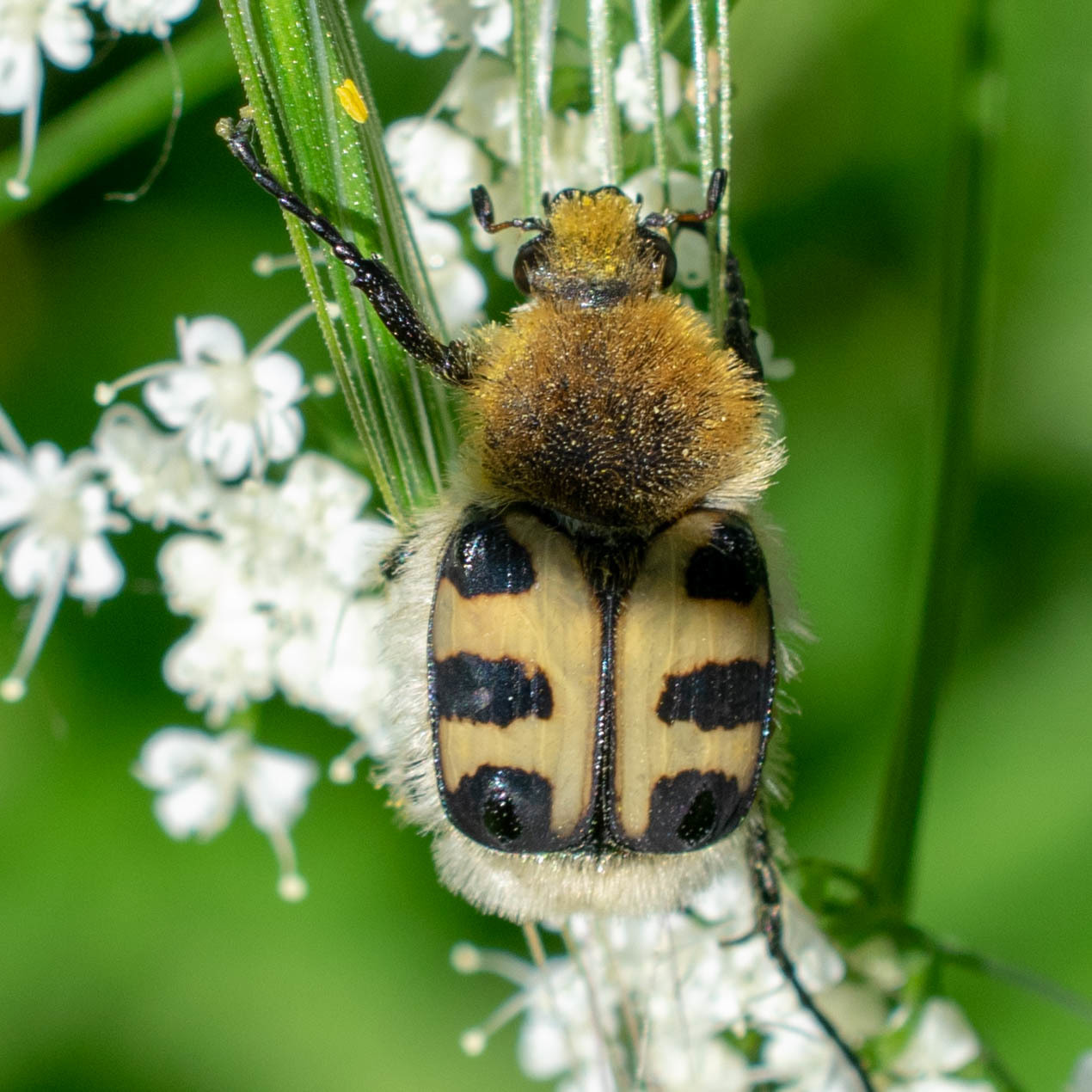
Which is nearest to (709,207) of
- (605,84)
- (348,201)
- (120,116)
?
(605,84)

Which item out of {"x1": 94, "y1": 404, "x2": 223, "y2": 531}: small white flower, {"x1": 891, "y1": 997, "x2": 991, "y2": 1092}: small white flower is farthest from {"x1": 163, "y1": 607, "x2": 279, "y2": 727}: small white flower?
{"x1": 891, "y1": 997, "x2": 991, "y2": 1092}: small white flower

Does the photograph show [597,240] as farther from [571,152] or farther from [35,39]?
[35,39]

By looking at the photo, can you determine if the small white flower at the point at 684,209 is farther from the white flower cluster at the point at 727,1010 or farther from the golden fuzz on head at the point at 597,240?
the white flower cluster at the point at 727,1010

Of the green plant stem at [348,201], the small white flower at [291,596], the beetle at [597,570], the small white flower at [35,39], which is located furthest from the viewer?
the small white flower at [291,596]

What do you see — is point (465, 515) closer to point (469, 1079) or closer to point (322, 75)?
point (322, 75)

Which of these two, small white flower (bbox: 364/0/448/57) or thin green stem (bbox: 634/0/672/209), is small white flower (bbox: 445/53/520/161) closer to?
small white flower (bbox: 364/0/448/57)

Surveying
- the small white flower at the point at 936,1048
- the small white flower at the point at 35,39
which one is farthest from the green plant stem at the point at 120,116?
the small white flower at the point at 936,1048

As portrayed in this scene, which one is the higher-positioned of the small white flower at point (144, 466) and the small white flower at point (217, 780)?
the small white flower at point (144, 466)
